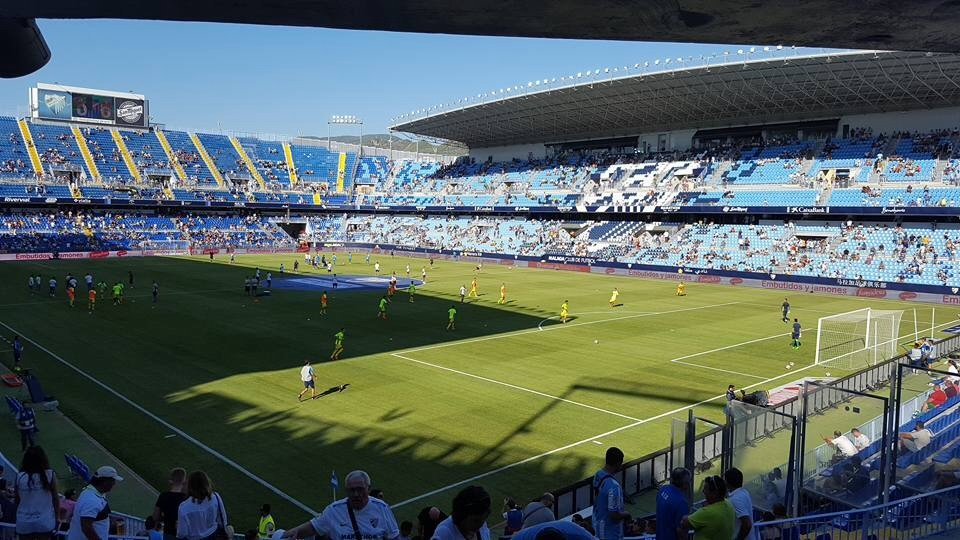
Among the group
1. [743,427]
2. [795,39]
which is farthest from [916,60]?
[795,39]

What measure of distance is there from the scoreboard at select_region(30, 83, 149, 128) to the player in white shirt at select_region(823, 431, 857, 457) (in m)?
100

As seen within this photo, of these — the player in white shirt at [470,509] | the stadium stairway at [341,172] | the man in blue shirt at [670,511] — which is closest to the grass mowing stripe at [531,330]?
the man in blue shirt at [670,511]

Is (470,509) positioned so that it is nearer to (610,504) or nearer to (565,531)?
(565,531)

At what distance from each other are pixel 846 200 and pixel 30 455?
202 ft

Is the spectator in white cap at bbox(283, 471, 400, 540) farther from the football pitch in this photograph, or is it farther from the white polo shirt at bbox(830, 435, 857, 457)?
the football pitch

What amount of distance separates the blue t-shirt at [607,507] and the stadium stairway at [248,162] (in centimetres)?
9434

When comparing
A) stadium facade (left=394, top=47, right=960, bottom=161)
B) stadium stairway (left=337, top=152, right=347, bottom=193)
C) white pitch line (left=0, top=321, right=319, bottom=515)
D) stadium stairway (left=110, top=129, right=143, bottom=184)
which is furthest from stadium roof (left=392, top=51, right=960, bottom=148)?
white pitch line (left=0, top=321, right=319, bottom=515)

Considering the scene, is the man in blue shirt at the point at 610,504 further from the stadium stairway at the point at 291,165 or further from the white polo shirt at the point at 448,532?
the stadium stairway at the point at 291,165

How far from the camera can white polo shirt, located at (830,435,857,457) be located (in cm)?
982

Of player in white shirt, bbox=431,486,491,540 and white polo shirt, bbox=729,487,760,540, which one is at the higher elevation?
player in white shirt, bbox=431,486,491,540

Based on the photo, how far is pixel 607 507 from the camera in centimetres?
670

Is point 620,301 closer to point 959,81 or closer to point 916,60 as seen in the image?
point 916,60

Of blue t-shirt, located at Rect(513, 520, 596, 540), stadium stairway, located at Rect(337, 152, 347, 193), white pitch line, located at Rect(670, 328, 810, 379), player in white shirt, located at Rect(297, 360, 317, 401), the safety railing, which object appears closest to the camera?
blue t-shirt, located at Rect(513, 520, 596, 540)

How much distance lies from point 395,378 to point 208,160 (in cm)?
8224
